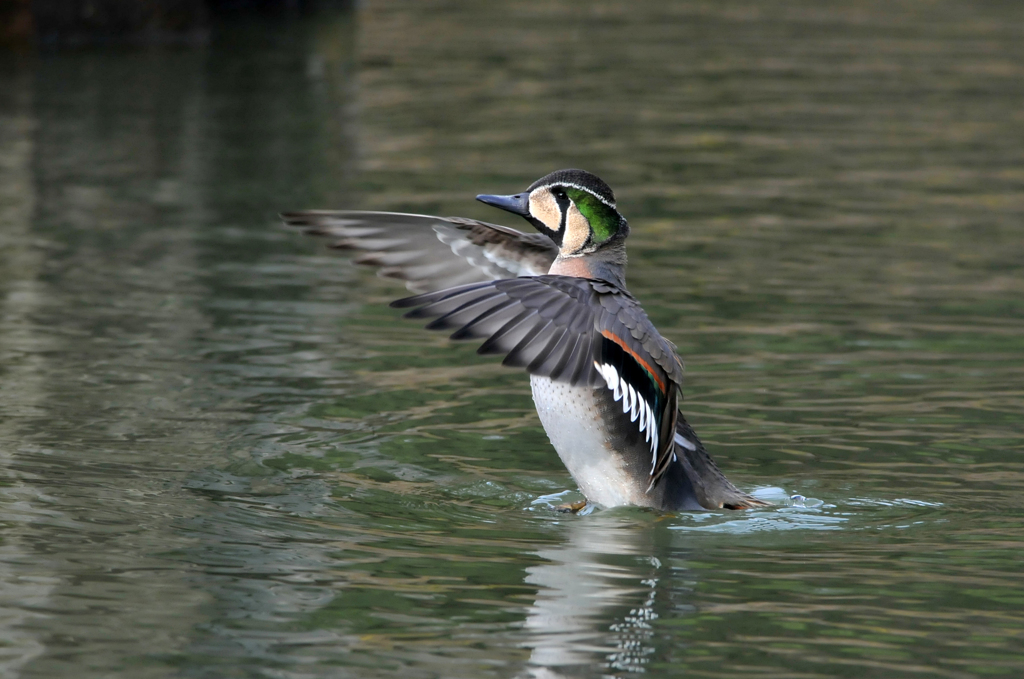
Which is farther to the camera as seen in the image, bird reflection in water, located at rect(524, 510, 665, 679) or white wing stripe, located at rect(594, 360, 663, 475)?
white wing stripe, located at rect(594, 360, 663, 475)

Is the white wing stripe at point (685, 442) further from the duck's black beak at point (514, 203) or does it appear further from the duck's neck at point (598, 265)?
the duck's black beak at point (514, 203)

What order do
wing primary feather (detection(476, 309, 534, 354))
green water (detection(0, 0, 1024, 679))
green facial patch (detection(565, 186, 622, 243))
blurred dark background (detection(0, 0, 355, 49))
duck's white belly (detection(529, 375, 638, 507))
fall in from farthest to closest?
blurred dark background (detection(0, 0, 355, 49))
green facial patch (detection(565, 186, 622, 243))
duck's white belly (detection(529, 375, 638, 507))
wing primary feather (detection(476, 309, 534, 354))
green water (detection(0, 0, 1024, 679))

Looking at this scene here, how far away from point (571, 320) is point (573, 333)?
0.06m

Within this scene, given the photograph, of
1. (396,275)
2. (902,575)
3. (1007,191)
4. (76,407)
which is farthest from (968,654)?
(1007,191)

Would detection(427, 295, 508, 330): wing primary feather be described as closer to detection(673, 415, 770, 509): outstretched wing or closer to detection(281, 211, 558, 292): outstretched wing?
detection(673, 415, 770, 509): outstretched wing

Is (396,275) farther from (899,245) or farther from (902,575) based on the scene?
(899,245)

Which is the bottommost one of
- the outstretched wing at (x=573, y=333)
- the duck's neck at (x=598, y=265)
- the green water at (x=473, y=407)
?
the green water at (x=473, y=407)

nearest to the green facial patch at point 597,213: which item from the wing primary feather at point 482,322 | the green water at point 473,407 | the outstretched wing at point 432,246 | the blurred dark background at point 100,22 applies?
the outstretched wing at point 432,246

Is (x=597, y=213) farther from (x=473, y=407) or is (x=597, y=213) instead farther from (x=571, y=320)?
(x=473, y=407)

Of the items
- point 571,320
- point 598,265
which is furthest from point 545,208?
point 571,320

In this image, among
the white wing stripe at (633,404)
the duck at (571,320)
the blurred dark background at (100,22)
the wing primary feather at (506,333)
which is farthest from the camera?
the blurred dark background at (100,22)

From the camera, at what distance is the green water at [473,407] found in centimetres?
544

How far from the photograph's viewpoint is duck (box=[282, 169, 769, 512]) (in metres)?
6.27

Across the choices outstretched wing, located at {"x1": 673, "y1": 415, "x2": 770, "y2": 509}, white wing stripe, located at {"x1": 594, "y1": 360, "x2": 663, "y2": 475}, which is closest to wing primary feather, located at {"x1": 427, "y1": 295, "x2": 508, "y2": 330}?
white wing stripe, located at {"x1": 594, "y1": 360, "x2": 663, "y2": 475}
